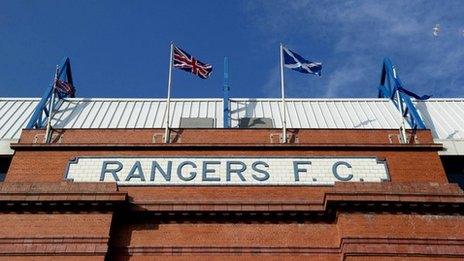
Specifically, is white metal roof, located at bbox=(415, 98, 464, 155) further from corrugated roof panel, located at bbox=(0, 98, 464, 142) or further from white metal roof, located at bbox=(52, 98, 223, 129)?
white metal roof, located at bbox=(52, 98, 223, 129)

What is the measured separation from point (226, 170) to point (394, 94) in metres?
12.6

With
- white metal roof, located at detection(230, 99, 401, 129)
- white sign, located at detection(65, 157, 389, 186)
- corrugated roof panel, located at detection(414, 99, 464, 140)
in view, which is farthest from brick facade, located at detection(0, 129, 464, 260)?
white metal roof, located at detection(230, 99, 401, 129)

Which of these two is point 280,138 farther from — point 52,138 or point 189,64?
point 52,138

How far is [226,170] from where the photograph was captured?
72.9 ft

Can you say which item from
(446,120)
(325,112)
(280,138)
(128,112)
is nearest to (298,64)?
(325,112)

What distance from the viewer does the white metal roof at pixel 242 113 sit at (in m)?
28.1

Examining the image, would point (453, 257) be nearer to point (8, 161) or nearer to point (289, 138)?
point (289, 138)

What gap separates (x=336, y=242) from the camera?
Answer: 19859 mm

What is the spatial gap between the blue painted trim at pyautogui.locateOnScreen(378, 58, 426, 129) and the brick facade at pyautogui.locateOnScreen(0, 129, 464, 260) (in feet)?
16.4

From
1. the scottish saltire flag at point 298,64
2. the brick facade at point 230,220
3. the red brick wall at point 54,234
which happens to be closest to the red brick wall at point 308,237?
the brick facade at point 230,220

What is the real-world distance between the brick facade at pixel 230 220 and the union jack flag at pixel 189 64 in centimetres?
761

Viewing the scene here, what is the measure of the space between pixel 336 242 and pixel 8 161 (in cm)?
1345

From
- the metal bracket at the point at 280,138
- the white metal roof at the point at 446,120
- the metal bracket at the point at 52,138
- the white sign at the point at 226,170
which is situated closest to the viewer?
the white sign at the point at 226,170

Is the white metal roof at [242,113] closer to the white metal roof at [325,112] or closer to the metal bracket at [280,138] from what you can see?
the white metal roof at [325,112]
